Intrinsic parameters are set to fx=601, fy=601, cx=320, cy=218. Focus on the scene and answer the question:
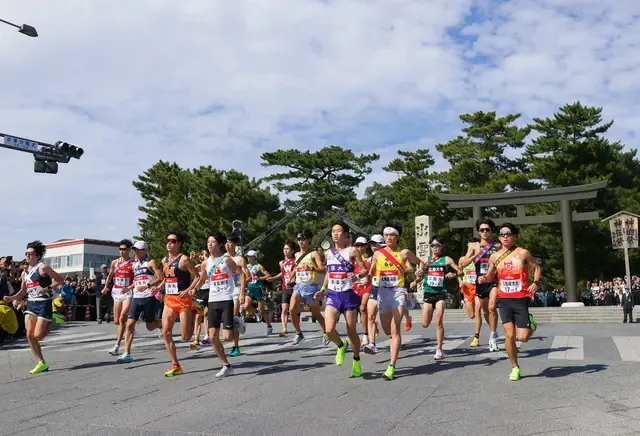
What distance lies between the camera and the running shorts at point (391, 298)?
7461mm

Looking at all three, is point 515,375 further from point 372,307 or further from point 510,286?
point 372,307

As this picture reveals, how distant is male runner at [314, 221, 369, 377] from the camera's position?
746 cm

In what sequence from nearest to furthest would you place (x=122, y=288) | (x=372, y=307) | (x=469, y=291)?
1. (x=372, y=307)
2. (x=122, y=288)
3. (x=469, y=291)

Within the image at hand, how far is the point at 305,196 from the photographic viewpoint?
4881 cm

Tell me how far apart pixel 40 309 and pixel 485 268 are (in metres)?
6.73

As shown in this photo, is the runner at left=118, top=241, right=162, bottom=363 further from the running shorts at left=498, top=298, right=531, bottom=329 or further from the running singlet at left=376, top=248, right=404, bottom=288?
the running shorts at left=498, top=298, right=531, bottom=329

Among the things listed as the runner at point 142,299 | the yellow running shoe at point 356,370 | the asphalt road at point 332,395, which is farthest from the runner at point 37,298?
the yellow running shoe at point 356,370

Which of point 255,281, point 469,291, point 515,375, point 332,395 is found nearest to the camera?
point 332,395

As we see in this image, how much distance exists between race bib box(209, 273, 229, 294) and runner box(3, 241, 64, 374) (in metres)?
2.39

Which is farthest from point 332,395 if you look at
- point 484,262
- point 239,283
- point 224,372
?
point 484,262

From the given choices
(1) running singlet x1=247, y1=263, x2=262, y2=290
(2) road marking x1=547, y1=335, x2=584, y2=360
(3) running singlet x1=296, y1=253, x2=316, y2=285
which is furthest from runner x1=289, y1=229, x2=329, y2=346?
(2) road marking x1=547, y1=335, x2=584, y2=360

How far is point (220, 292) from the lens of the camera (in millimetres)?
7945

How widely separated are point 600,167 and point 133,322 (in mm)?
42031

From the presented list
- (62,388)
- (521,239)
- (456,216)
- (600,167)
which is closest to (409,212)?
(456,216)
